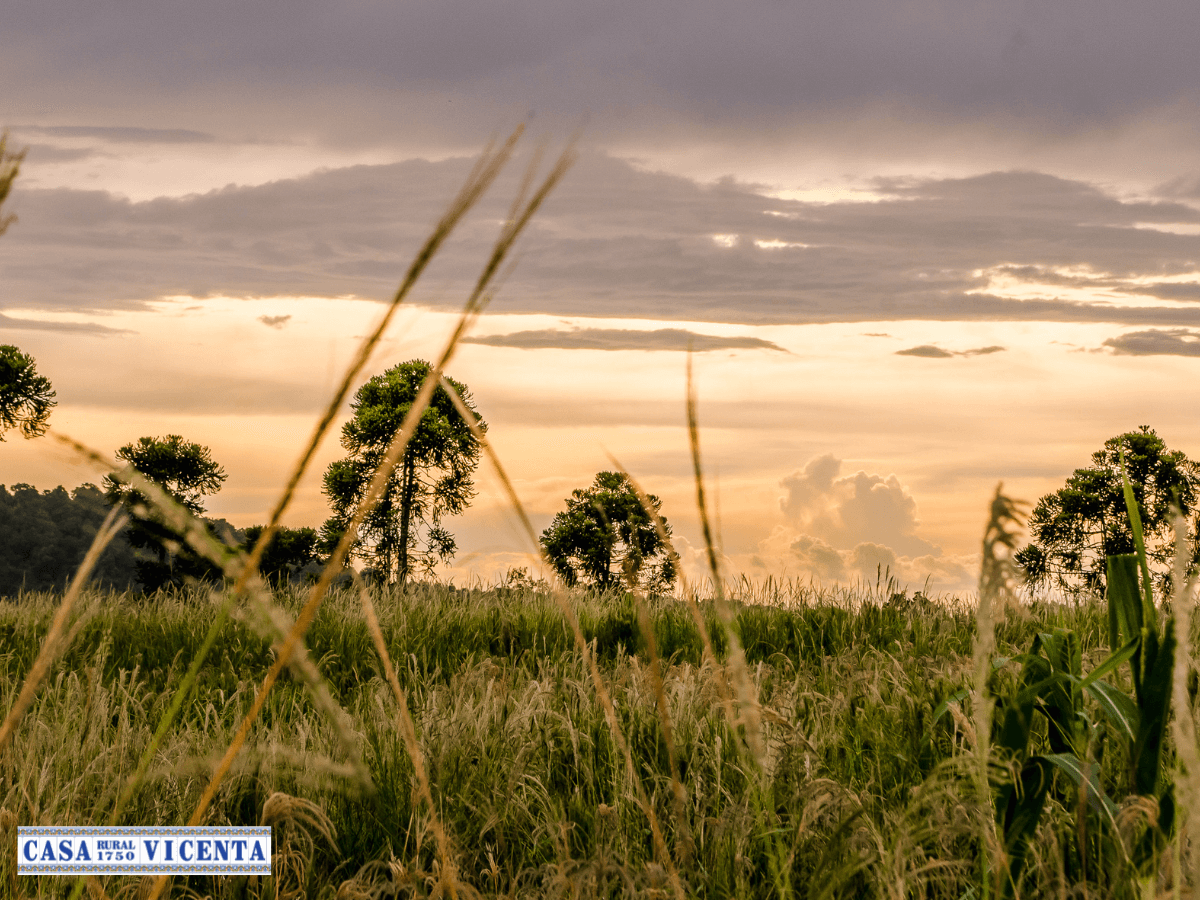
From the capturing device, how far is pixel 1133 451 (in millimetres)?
20562

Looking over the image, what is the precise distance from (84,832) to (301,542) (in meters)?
16.3

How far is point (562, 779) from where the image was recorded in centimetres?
318

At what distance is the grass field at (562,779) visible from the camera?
203cm

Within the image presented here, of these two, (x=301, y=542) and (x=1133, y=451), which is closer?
(x=301, y=542)

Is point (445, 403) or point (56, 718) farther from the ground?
point (445, 403)

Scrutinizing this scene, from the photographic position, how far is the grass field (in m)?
2.03

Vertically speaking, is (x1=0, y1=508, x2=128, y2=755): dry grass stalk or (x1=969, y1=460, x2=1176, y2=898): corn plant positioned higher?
(x1=0, y1=508, x2=128, y2=755): dry grass stalk

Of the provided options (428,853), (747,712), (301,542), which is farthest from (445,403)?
(747,712)

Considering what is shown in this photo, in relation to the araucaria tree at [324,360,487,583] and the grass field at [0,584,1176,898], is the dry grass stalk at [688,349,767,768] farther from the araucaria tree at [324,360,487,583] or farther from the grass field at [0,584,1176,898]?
the araucaria tree at [324,360,487,583]

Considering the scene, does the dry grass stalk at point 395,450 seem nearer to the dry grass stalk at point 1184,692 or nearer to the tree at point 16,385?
the dry grass stalk at point 1184,692

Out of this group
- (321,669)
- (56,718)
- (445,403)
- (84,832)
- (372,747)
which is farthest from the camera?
(445,403)

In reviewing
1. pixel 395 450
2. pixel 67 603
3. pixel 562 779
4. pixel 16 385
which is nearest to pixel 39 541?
pixel 16 385

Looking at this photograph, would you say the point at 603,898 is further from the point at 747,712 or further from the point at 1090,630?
the point at 1090,630

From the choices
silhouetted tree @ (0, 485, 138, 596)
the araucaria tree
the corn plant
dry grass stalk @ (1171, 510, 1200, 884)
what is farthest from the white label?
silhouetted tree @ (0, 485, 138, 596)
